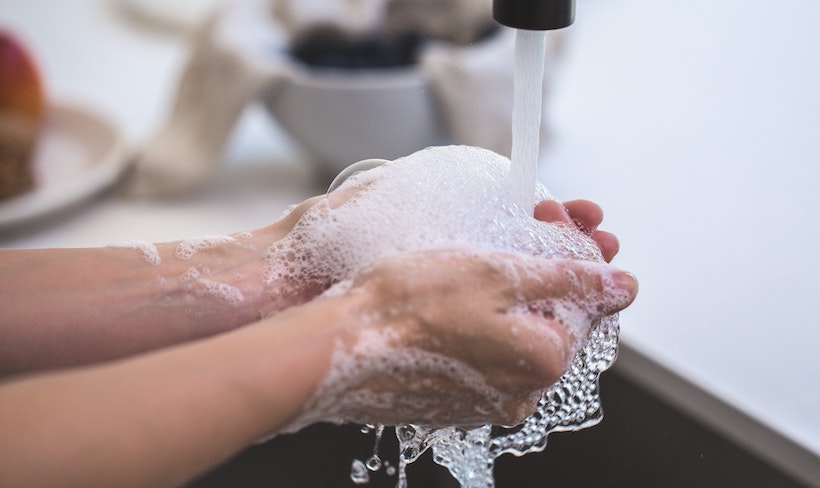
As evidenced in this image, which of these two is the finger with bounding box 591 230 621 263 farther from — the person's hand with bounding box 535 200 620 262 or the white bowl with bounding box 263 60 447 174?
the white bowl with bounding box 263 60 447 174

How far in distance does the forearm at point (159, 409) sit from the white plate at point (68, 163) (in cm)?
41

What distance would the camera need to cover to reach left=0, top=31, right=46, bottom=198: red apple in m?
0.66

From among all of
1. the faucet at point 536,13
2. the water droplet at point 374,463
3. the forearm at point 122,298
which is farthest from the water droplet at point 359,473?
the faucet at point 536,13

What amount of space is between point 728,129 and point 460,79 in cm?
20

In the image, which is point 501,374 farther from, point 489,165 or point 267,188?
point 267,188

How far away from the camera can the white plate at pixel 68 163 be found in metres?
0.65

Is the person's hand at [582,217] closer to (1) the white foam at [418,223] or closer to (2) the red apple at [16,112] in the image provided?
(1) the white foam at [418,223]

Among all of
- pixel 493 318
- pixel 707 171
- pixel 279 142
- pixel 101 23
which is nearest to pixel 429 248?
pixel 493 318

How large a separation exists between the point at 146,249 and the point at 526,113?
0.63ft

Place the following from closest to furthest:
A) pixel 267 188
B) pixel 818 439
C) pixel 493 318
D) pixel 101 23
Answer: pixel 493 318 < pixel 818 439 < pixel 267 188 < pixel 101 23

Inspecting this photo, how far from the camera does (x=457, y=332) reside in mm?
323

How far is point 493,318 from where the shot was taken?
1.07 feet

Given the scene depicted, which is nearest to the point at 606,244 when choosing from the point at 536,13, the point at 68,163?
the point at 536,13

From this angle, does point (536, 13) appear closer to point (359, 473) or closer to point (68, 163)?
point (359, 473)
